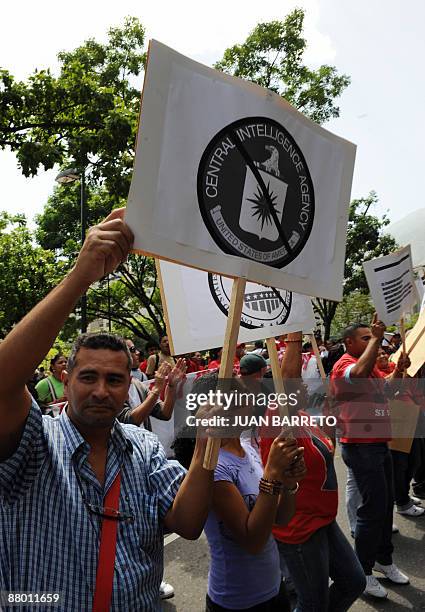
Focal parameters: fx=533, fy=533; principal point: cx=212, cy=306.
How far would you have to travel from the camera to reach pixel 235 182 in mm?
1846

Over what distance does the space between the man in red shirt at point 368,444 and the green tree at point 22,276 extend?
17.0 metres

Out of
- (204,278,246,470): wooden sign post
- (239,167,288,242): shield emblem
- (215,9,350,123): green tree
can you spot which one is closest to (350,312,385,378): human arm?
(239,167,288,242): shield emblem

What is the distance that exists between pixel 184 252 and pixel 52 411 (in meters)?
4.11

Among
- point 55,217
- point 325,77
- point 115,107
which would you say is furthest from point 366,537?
point 55,217

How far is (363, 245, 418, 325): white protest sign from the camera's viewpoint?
14.6 ft

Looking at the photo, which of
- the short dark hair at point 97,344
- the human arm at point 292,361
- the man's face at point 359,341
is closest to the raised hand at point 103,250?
the short dark hair at point 97,344

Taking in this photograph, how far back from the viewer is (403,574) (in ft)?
12.9

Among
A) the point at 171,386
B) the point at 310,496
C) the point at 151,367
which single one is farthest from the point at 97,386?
the point at 151,367

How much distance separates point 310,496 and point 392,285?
7.90ft

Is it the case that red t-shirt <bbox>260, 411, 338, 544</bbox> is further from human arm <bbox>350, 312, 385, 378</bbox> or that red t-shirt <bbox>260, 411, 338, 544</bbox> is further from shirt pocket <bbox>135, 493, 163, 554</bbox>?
shirt pocket <bbox>135, 493, 163, 554</bbox>

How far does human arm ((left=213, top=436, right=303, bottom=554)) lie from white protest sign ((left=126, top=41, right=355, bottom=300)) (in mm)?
643

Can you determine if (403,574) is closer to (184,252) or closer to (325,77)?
(184,252)

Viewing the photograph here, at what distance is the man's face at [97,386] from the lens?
1.72m

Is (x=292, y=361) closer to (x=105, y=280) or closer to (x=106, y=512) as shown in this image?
(x=106, y=512)
